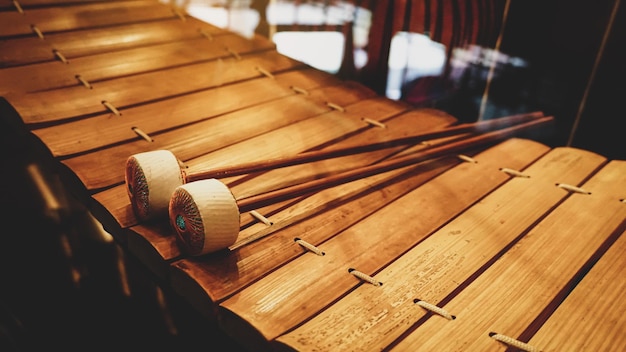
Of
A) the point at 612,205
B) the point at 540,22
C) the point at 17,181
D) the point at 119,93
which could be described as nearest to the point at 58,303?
the point at 17,181

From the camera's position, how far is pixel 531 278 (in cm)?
198

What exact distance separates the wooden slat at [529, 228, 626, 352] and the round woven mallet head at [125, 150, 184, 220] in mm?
1548

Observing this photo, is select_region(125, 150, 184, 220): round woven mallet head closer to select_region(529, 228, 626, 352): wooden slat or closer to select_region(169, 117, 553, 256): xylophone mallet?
select_region(169, 117, 553, 256): xylophone mallet

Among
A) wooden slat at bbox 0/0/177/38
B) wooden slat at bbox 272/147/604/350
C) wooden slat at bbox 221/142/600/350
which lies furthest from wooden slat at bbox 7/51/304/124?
wooden slat at bbox 272/147/604/350

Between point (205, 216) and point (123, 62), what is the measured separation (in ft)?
7.39

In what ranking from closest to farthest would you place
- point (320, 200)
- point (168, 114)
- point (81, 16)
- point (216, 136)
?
point (320, 200), point (216, 136), point (168, 114), point (81, 16)

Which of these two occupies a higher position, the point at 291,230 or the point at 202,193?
the point at 202,193

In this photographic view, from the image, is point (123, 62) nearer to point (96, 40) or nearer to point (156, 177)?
point (96, 40)

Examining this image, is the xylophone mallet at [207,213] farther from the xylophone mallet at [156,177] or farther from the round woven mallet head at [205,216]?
the xylophone mallet at [156,177]

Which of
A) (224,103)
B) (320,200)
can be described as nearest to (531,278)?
(320,200)

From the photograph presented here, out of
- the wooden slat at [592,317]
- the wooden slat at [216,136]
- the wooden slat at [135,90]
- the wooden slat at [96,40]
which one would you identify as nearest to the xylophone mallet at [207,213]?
the wooden slat at [216,136]

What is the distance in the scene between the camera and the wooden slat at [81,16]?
145 inches

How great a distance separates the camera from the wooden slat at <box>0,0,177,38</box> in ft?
12.1

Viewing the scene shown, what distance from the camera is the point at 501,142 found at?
322 centimetres
